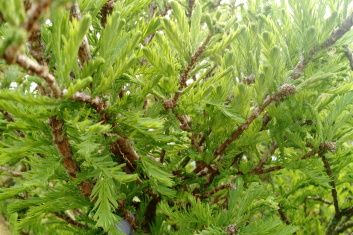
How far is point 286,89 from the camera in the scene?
68 centimetres

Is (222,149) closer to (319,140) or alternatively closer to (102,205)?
(319,140)

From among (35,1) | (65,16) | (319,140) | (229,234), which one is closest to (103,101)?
(65,16)

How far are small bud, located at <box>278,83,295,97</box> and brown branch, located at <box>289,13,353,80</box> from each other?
0.25 ft

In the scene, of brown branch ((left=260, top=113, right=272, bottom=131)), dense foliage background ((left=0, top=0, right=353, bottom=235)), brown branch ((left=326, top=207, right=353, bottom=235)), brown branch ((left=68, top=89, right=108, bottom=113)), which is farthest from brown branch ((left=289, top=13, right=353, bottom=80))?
brown branch ((left=326, top=207, right=353, bottom=235))

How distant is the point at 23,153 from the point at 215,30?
0.49m

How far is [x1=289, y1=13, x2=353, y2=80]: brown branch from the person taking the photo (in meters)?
0.68

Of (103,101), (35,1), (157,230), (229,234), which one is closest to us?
(35,1)

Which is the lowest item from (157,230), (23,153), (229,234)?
(157,230)

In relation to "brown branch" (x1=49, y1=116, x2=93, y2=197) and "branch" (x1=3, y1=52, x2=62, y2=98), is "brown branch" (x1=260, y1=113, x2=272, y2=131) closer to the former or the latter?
"brown branch" (x1=49, y1=116, x2=93, y2=197)

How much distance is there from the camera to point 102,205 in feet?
2.10

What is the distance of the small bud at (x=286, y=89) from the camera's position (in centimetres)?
68

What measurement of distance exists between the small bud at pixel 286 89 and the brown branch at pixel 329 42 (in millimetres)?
78

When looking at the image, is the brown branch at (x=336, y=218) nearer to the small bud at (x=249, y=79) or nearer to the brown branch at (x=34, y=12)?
the small bud at (x=249, y=79)

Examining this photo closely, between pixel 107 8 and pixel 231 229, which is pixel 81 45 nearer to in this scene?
pixel 107 8
